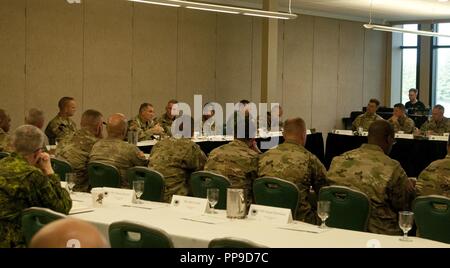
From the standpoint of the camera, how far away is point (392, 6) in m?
15.8

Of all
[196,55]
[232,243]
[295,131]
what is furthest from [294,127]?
[196,55]

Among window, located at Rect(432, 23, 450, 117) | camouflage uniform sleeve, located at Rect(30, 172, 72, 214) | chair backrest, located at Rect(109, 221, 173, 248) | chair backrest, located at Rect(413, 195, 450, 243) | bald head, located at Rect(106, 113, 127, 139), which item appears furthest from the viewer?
window, located at Rect(432, 23, 450, 117)

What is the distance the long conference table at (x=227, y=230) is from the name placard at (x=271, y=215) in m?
0.04

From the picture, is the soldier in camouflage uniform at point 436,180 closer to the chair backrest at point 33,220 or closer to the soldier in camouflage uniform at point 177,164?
the soldier in camouflage uniform at point 177,164

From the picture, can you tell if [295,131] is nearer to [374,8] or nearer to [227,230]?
→ [227,230]

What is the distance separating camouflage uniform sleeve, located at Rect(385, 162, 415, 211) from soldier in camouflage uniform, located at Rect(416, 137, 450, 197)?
139mm

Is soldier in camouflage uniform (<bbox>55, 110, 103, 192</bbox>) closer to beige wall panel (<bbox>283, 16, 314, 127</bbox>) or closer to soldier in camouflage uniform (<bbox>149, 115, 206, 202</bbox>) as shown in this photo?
soldier in camouflage uniform (<bbox>149, 115, 206, 202</bbox>)

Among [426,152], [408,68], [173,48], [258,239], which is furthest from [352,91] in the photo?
[258,239]

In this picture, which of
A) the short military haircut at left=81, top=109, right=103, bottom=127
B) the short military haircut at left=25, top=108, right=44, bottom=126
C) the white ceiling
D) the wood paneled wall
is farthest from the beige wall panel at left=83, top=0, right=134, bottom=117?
the short military haircut at left=81, top=109, right=103, bottom=127

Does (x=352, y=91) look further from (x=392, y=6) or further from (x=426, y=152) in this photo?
(x=426, y=152)

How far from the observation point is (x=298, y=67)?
17656 millimetres

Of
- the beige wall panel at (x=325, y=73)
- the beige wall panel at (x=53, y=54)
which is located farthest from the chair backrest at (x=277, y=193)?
the beige wall panel at (x=325, y=73)

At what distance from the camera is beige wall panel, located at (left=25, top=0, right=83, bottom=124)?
39.6 ft
